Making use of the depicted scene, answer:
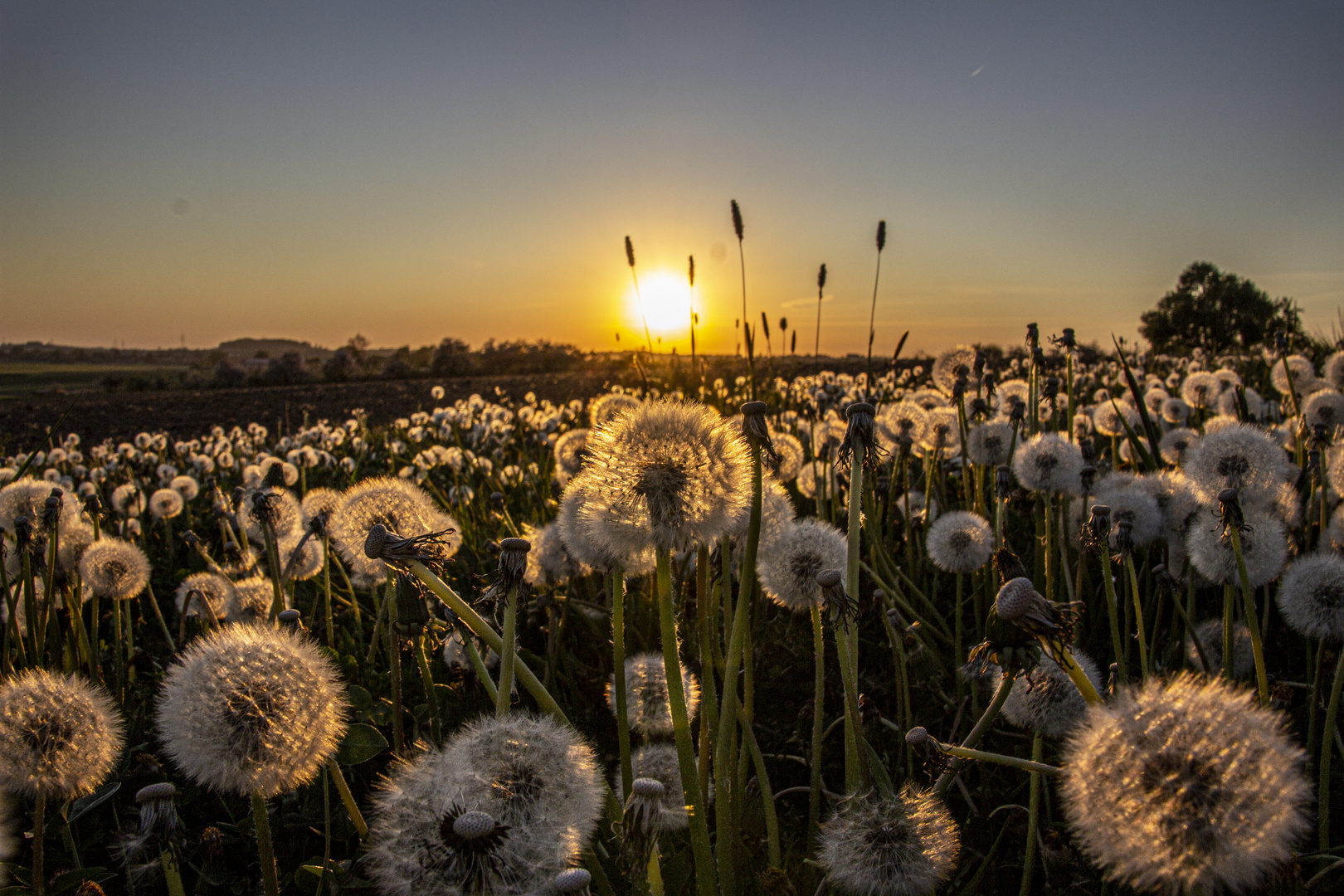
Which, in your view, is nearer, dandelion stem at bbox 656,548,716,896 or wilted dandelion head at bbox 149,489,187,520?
dandelion stem at bbox 656,548,716,896

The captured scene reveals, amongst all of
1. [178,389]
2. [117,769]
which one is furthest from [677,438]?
[178,389]

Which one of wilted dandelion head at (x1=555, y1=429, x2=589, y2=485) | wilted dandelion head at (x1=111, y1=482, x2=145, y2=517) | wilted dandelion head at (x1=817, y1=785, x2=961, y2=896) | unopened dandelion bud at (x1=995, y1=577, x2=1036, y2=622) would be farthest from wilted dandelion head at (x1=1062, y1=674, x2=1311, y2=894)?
wilted dandelion head at (x1=111, y1=482, x2=145, y2=517)

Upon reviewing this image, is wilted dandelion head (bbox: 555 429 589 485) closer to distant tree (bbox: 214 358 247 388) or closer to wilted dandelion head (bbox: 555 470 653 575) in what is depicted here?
wilted dandelion head (bbox: 555 470 653 575)

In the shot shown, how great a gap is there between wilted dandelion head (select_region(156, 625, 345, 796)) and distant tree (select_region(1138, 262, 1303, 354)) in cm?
4482

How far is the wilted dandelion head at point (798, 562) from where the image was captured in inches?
87.0

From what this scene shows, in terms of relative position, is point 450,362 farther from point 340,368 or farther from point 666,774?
point 666,774

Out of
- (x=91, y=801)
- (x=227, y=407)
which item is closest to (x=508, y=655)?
(x=91, y=801)

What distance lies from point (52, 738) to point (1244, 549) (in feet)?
11.2

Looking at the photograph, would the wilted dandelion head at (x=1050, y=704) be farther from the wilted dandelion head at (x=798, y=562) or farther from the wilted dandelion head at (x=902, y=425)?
the wilted dandelion head at (x=902, y=425)

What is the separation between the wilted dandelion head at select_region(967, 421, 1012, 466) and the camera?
12.8ft

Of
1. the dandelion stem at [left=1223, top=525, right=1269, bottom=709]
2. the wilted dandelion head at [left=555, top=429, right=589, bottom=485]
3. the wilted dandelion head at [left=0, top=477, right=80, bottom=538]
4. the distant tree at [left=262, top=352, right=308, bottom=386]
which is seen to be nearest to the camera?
the dandelion stem at [left=1223, top=525, right=1269, bottom=709]

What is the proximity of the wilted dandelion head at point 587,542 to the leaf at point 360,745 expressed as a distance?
0.80 m

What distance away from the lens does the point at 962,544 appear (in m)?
2.98

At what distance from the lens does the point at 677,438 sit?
4.99 feet
